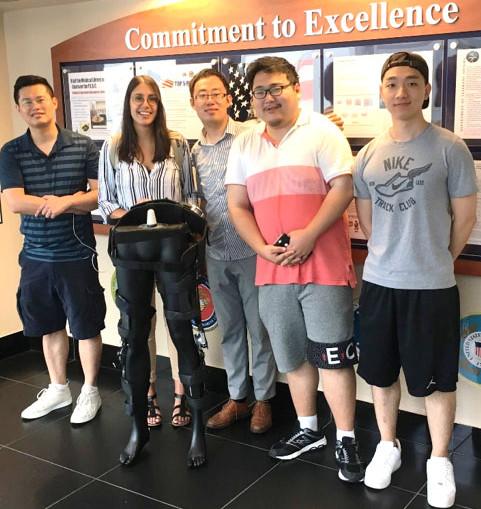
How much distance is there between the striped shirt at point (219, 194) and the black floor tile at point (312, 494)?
0.93 metres

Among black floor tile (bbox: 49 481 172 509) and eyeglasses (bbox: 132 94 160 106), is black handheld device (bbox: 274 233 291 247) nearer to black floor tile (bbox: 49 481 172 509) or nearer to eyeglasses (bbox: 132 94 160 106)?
eyeglasses (bbox: 132 94 160 106)

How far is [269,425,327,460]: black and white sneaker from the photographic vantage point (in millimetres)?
2805

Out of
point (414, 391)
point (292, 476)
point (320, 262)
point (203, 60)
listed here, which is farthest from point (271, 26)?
point (292, 476)

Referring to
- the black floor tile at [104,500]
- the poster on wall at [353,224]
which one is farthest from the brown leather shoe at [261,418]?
the poster on wall at [353,224]

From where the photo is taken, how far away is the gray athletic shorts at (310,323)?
2576mm

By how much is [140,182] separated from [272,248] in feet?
2.27

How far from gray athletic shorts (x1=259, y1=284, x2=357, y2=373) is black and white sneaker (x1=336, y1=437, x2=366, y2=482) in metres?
0.33

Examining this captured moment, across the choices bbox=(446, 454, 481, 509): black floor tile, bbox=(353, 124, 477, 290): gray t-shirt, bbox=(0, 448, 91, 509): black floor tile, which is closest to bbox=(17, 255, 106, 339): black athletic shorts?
bbox=(0, 448, 91, 509): black floor tile

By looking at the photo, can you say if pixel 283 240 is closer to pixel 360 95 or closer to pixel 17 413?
pixel 360 95

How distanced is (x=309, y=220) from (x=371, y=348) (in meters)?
0.53

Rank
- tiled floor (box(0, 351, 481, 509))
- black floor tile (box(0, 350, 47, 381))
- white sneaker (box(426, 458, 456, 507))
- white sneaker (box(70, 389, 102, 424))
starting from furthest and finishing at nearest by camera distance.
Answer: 1. black floor tile (box(0, 350, 47, 381))
2. white sneaker (box(70, 389, 102, 424))
3. tiled floor (box(0, 351, 481, 509))
4. white sneaker (box(426, 458, 456, 507))

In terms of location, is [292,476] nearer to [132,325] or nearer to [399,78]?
[132,325]

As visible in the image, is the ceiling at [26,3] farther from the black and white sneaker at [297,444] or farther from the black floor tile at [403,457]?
the black floor tile at [403,457]

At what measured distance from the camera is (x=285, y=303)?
264 centimetres
